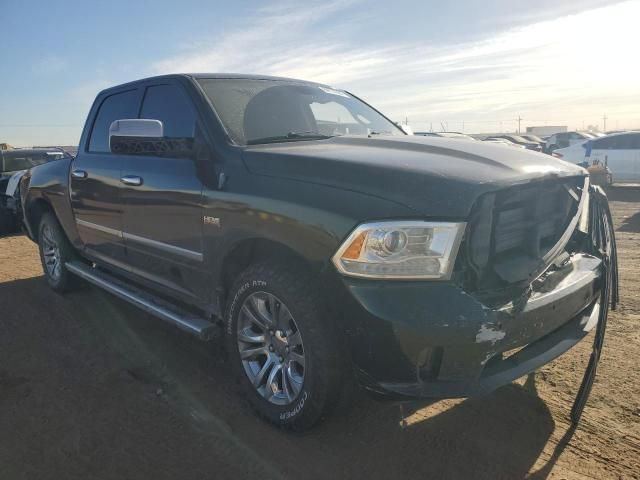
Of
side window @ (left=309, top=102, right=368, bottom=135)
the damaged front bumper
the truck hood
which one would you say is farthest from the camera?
side window @ (left=309, top=102, right=368, bottom=135)

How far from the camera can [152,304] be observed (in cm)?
378

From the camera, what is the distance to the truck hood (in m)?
2.36

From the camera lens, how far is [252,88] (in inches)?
150

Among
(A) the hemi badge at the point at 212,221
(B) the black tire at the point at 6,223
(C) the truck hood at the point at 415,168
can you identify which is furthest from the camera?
(B) the black tire at the point at 6,223

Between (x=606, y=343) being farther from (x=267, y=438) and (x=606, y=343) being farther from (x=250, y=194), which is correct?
(x=250, y=194)

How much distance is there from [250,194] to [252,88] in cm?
125

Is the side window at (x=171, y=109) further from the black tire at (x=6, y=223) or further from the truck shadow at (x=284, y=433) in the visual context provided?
the black tire at (x=6, y=223)

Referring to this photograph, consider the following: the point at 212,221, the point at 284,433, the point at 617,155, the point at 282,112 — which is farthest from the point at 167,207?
the point at 617,155

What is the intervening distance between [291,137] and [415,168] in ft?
4.15

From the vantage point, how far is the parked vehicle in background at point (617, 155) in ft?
49.4

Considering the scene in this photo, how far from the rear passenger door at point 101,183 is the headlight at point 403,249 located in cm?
244

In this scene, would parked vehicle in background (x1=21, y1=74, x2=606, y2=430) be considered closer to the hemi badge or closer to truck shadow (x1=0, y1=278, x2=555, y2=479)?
the hemi badge

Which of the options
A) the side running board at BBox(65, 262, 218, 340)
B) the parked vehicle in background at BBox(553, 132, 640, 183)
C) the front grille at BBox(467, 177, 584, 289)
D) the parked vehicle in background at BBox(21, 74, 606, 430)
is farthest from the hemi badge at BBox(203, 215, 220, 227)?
the parked vehicle in background at BBox(553, 132, 640, 183)

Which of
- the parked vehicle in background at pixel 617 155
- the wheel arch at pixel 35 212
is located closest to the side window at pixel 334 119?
the wheel arch at pixel 35 212
